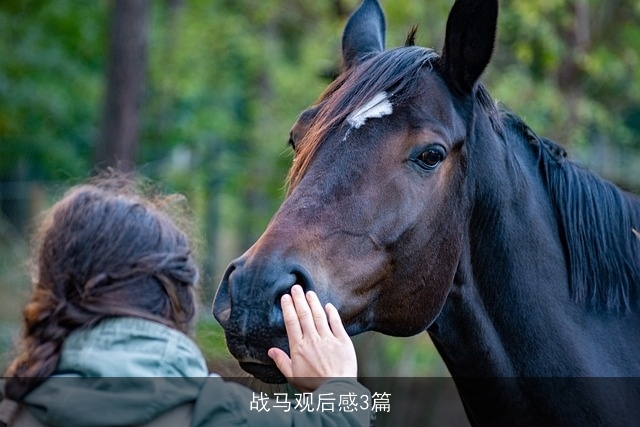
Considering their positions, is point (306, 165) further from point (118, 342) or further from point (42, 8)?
point (42, 8)

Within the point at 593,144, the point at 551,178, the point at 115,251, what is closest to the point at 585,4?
the point at 593,144

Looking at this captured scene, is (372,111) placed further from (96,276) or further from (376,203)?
(96,276)

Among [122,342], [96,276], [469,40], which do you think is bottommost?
[122,342]

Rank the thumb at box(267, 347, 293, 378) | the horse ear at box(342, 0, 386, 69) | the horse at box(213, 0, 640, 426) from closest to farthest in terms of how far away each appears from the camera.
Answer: the thumb at box(267, 347, 293, 378)
the horse at box(213, 0, 640, 426)
the horse ear at box(342, 0, 386, 69)

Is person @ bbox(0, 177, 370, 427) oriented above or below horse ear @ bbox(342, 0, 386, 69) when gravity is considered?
below

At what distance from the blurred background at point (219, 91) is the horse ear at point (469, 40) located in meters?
5.34

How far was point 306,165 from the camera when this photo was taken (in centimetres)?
323

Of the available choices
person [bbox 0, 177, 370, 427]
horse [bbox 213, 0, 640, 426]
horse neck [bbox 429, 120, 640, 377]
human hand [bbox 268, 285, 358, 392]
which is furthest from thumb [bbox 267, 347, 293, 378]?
horse neck [bbox 429, 120, 640, 377]

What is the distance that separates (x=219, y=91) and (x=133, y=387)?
1515 centimetres

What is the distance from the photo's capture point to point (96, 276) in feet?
7.33

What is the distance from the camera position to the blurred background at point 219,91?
11.1 metres

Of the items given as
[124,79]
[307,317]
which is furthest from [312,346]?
[124,79]

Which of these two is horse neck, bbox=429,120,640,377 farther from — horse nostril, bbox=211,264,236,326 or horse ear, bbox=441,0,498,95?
horse nostril, bbox=211,264,236,326

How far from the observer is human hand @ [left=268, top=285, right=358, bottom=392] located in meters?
2.45
